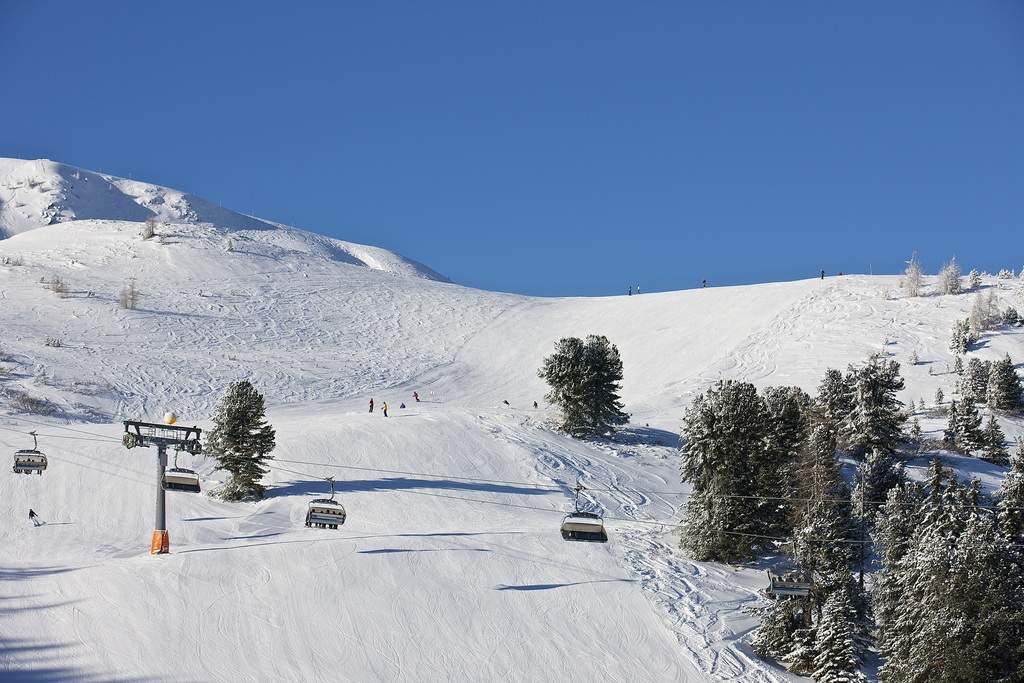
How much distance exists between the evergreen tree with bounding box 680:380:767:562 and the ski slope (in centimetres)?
131

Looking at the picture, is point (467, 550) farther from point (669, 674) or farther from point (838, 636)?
point (838, 636)

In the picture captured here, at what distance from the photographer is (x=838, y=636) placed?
1528 inches

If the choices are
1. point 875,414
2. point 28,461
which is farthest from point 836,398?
point 28,461

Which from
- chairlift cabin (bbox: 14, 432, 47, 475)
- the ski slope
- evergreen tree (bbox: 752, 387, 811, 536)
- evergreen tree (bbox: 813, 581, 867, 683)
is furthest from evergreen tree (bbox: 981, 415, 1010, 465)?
chairlift cabin (bbox: 14, 432, 47, 475)

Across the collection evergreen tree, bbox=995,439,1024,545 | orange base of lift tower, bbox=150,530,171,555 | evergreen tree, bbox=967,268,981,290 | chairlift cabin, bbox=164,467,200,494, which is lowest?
orange base of lift tower, bbox=150,530,171,555

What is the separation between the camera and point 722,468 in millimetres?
50000

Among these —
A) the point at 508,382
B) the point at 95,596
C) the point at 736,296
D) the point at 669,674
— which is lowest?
the point at 669,674

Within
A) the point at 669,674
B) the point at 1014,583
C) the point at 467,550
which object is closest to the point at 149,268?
the point at 467,550

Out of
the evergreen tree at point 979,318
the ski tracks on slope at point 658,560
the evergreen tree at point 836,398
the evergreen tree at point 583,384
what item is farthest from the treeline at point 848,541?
the evergreen tree at point 979,318

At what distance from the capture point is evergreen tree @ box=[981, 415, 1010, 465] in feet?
225

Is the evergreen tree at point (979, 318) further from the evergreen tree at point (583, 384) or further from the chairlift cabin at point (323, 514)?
the chairlift cabin at point (323, 514)

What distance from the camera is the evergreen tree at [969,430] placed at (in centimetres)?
6912

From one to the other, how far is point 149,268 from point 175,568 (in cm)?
8489

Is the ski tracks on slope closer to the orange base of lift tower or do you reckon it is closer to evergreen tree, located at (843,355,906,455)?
evergreen tree, located at (843,355,906,455)
